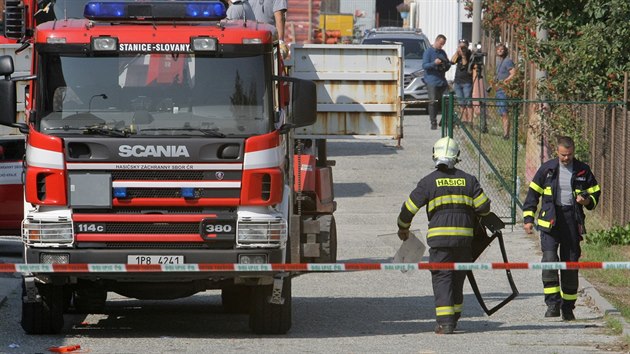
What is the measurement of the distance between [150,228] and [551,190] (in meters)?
3.74

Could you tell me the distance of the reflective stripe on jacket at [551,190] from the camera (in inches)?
483

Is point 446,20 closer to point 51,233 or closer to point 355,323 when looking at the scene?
point 355,323

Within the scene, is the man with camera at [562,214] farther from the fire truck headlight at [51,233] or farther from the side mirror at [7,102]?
the side mirror at [7,102]

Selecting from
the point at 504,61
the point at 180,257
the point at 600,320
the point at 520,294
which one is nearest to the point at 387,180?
the point at 504,61

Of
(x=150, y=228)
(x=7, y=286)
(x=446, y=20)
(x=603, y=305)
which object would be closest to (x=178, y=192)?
(x=150, y=228)

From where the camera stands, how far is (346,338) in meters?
11.3

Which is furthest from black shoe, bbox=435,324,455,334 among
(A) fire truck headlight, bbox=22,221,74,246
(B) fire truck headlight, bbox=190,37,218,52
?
(A) fire truck headlight, bbox=22,221,74,246

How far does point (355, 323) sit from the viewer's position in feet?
39.8

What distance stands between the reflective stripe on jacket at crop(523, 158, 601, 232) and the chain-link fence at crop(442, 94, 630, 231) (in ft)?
15.4

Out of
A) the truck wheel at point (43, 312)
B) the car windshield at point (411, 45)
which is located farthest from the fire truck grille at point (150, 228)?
the car windshield at point (411, 45)

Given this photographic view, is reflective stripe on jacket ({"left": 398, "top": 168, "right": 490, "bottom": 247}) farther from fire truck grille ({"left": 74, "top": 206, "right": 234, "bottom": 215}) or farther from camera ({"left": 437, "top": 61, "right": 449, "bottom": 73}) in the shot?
camera ({"left": 437, "top": 61, "right": 449, "bottom": 73})

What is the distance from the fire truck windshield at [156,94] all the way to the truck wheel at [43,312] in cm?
137

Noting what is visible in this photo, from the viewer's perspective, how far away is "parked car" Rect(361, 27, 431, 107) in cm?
3231

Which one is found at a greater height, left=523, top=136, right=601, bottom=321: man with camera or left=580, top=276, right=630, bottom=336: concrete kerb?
left=523, top=136, right=601, bottom=321: man with camera
